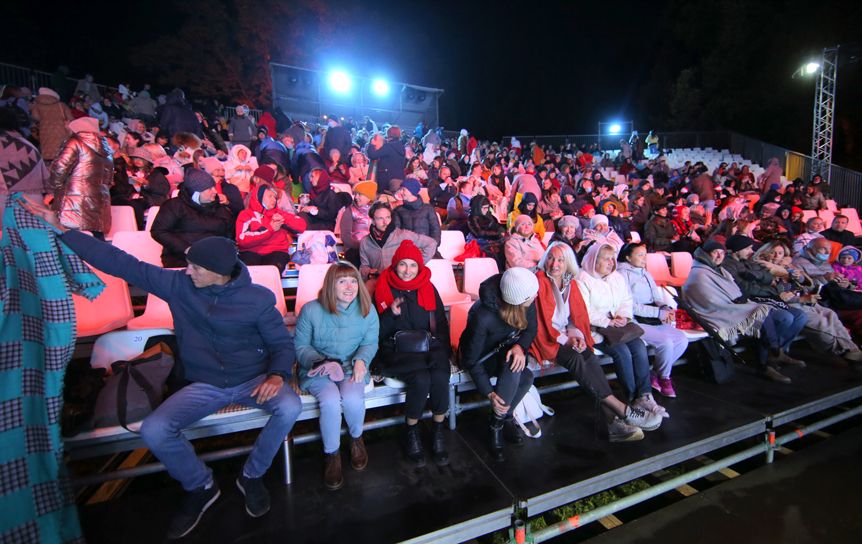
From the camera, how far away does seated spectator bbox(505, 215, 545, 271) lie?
4.30 meters

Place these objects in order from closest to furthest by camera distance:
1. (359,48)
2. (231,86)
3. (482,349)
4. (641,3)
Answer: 1. (482,349)
2. (231,86)
3. (359,48)
4. (641,3)

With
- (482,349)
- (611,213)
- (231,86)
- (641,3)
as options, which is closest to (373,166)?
(611,213)

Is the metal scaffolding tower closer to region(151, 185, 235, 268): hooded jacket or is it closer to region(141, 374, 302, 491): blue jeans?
region(151, 185, 235, 268): hooded jacket

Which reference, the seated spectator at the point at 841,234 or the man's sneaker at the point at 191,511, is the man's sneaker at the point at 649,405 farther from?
the seated spectator at the point at 841,234

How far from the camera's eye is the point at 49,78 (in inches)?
447

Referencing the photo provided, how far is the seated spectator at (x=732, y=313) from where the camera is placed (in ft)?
12.1

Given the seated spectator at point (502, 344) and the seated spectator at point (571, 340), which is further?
the seated spectator at point (571, 340)

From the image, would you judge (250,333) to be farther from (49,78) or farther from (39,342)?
(49,78)

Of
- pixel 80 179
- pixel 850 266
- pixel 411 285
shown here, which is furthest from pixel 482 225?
pixel 850 266

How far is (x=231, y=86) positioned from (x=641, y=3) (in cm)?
3232

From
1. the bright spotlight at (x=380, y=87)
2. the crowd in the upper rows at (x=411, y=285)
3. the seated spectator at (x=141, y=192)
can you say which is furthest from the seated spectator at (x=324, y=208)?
the bright spotlight at (x=380, y=87)

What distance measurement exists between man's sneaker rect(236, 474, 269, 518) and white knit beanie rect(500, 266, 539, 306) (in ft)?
5.69

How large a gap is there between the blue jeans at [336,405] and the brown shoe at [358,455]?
A: 0.05 m

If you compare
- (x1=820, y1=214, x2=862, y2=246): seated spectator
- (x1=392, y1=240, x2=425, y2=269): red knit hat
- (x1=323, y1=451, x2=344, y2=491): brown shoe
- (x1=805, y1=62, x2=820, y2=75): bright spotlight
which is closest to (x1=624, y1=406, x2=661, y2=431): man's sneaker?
(x1=392, y1=240, x2=425, y2=269): red knit hat
